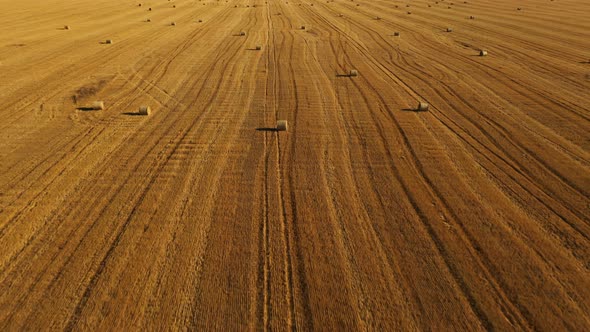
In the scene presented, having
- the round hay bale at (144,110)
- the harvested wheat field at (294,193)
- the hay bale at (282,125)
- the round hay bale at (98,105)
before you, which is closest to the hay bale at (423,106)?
the harvested wheat field at (294,193)

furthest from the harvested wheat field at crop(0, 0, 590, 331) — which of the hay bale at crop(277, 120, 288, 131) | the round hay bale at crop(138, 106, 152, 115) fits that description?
the round hay bale at crop(138, 106, 152, 115)

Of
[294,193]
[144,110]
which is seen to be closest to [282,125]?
[294,193]

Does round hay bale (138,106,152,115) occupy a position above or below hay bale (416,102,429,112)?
below

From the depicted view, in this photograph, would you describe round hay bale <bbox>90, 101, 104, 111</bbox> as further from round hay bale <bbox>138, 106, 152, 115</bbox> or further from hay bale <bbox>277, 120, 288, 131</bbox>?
hay bale <bbox>277, 120, 288, 131</bbox>

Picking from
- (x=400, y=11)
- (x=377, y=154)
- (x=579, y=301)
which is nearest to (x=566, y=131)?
(x=377, y=154)

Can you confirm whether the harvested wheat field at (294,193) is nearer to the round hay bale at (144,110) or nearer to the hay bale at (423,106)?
the hay bale at (423,106)

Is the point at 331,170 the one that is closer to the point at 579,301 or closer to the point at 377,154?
the point at 377,154

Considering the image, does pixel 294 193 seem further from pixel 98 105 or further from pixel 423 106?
pixel 98 105

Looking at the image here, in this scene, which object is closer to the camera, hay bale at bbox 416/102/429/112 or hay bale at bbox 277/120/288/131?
hay bale at bbox 277/120/288/131

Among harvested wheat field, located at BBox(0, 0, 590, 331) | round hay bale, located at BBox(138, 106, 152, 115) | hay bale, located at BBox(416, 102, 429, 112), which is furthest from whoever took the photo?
hay bale, located at BBox(416, 102, 429, 112)
